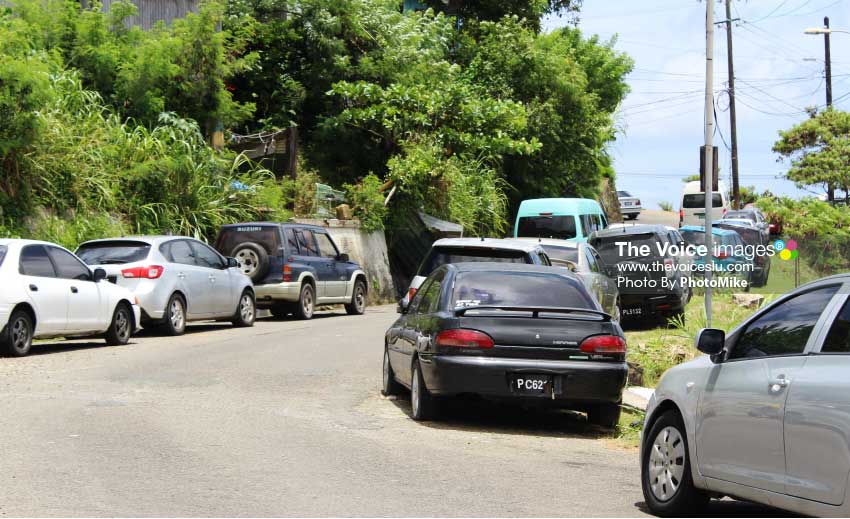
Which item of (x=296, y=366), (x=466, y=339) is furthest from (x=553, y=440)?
(x=296, y=366)

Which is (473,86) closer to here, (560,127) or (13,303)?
(560,127)

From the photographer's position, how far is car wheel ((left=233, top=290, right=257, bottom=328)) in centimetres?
2158

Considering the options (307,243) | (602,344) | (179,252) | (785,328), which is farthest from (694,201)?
(785,328)

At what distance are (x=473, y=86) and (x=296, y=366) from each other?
27.1m

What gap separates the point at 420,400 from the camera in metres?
10.7

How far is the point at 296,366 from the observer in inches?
591

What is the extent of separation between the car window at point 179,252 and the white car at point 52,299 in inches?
61.8

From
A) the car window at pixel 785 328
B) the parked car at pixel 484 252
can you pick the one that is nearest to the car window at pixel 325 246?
the parked car at pixel 484 252

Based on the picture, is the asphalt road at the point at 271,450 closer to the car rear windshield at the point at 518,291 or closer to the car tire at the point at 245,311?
the car rear windshield at the point at 518,291

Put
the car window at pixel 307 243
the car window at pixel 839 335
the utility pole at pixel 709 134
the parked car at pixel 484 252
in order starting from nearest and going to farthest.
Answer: the car window at pixel 839 335, the parked car at pixel 484 252, the utility pole at pixel 709 134, the car window at pixel 307 243

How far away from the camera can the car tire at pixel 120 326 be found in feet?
57.1

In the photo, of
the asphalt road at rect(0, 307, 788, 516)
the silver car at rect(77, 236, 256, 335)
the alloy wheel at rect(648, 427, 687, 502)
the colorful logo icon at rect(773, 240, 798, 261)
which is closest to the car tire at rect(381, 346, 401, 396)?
the asphalt road at rect(0, 307, 788, 516)

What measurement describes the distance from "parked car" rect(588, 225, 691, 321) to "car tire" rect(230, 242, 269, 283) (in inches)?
259

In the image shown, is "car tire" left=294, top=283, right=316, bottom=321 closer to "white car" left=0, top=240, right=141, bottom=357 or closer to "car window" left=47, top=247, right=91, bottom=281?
"white car" left=0, top=240, right=141, bottom=357
